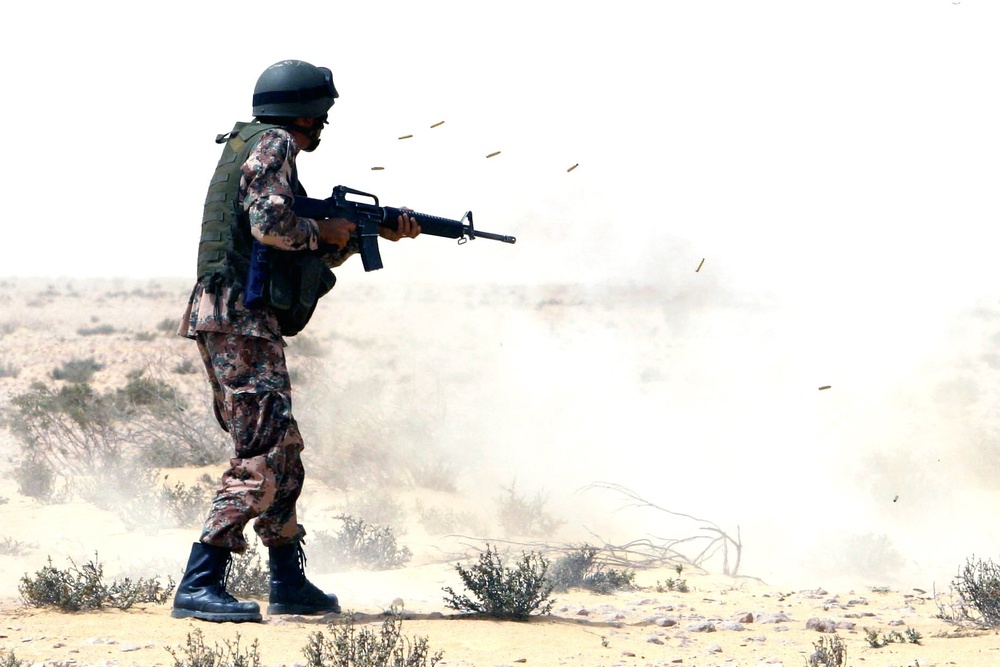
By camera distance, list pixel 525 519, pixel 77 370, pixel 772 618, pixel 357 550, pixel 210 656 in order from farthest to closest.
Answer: pixel 77 370, pixel 525 519, pixel 357 550, pixel 772 618, pixel 210 656

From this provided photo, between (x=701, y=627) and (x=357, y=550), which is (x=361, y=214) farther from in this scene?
(x=357, y=550)

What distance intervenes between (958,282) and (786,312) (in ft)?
9.30

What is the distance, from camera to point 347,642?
378 centimetres

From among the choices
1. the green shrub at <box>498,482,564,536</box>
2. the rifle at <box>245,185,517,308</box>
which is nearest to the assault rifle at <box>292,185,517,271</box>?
the rifle at <box>245,185,517,308</box>

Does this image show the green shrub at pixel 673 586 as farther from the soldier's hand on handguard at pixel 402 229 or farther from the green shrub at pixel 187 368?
the green shrub at pixel 187 368

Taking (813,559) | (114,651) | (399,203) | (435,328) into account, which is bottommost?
(114,651)

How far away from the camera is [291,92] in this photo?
4.64m

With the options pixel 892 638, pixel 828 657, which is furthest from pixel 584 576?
pixel 828 657

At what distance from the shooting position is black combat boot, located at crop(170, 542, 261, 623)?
438 centimetres

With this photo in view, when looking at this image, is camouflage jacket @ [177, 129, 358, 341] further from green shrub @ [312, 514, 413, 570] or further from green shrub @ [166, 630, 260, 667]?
green shrub @ [312, 514, 413, 570]

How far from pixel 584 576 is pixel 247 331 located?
2747mm

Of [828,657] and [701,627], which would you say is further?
[701,627]

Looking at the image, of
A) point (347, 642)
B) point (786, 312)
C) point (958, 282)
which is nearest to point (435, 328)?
point (786, 312)

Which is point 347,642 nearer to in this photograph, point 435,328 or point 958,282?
point 435,328
